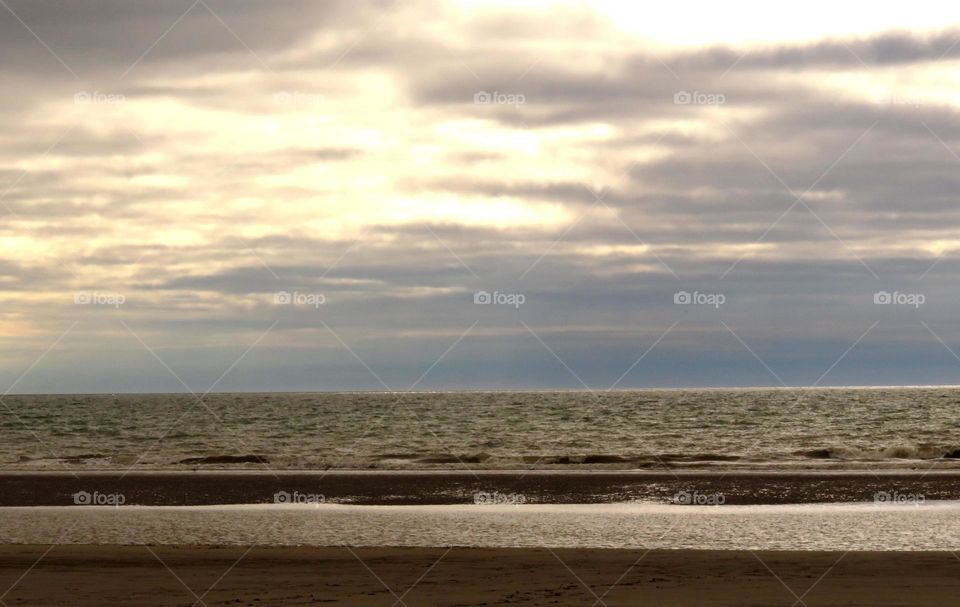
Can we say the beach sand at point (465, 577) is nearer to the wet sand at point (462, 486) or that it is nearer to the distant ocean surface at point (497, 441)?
the wet sand at point (462, 486)

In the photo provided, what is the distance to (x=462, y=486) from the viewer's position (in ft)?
101

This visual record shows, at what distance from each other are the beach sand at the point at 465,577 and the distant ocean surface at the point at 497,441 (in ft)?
69.0

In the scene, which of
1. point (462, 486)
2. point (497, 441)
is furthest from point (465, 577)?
point (497, 441)

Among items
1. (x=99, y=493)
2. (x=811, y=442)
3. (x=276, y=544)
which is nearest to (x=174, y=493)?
(x=99, y=493)

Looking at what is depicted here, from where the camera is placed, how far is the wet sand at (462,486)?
2684 centimetres

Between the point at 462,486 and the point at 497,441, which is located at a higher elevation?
the point at 462,486

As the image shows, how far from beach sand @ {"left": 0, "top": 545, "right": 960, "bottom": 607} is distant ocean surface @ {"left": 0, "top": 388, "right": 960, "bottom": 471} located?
2103 cm

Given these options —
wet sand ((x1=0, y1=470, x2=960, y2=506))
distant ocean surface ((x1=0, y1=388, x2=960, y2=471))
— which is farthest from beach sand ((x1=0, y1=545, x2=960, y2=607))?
distant ocean surface ((x1=0, y1=388, x2=960, y2=471))

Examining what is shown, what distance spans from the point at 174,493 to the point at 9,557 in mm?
12261

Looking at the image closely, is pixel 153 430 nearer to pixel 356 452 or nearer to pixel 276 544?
pixel 356 452

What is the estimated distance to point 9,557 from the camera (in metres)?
16.9

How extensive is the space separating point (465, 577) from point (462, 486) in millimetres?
15840

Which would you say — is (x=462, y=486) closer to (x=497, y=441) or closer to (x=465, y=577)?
(x=465, y=577)

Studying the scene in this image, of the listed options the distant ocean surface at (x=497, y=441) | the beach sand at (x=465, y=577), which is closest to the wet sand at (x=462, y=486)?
the distant ocean surface at (x=497, y=441)
